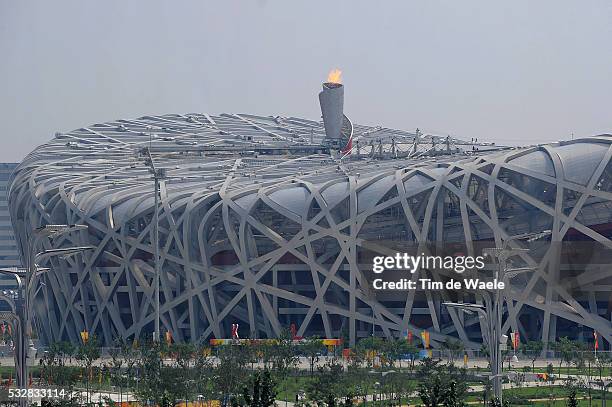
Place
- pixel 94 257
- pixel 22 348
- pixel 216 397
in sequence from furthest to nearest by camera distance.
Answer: pixel 94 257
pixel 216 397
pixel 22 348

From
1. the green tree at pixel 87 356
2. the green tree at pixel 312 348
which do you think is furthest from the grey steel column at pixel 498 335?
the green tree at pixel 312 348

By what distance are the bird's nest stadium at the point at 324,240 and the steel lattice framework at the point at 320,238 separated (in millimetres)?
115

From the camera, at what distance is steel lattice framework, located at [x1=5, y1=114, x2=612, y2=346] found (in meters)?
107

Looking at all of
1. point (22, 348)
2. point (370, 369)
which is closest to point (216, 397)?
point (370, 369)

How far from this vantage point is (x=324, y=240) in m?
113

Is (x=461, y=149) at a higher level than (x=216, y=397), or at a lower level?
higher

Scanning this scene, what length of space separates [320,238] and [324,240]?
0.78 metres

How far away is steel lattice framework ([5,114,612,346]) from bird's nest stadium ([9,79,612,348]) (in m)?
0.12

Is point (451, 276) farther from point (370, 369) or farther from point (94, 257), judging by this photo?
point (94, 257)

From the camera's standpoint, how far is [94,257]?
119 meters

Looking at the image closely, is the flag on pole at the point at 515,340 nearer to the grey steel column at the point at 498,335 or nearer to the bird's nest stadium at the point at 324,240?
the bird's nest stadium at the point at 324,240

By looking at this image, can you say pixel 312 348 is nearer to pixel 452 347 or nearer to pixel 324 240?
pixel 452 347

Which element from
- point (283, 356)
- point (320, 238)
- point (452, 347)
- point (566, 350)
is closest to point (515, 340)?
point (452, 347)

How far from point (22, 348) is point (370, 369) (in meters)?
42.2
